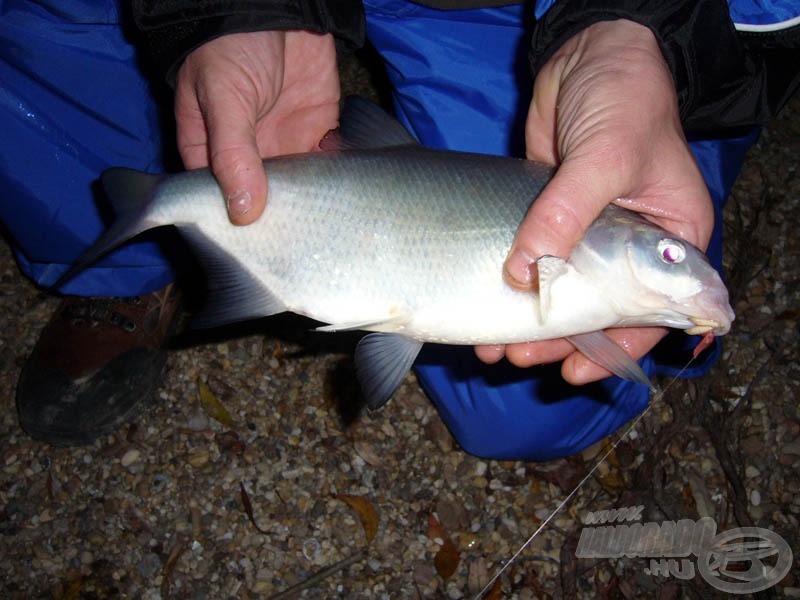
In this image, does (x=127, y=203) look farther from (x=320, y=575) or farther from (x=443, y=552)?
(x=443, y=552)

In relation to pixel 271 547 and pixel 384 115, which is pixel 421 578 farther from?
pixel 384 115

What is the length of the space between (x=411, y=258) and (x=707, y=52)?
3.98 feet

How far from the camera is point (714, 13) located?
81.5 inches

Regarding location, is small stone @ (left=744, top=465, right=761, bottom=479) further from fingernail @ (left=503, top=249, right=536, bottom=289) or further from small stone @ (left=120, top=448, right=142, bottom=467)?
small stone @ (left=120, top=448, right=142, bottom=467)

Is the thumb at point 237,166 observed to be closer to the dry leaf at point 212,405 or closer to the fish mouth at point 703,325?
the fish mouth at point 703,325

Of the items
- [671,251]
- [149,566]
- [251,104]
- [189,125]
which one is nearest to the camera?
[671,251]

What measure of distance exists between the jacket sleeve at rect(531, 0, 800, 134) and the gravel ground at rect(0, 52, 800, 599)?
4.94 feet

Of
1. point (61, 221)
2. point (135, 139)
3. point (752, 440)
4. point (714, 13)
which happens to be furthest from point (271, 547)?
point (714, 13)

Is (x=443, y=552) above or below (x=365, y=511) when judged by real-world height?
below

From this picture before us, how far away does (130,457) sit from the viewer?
2.92 metres

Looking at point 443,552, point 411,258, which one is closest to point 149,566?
point 443,552

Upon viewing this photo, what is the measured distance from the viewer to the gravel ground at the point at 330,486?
2.68 metres

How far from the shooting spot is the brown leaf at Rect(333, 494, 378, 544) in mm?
2785

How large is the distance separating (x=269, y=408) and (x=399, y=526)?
84 cm
